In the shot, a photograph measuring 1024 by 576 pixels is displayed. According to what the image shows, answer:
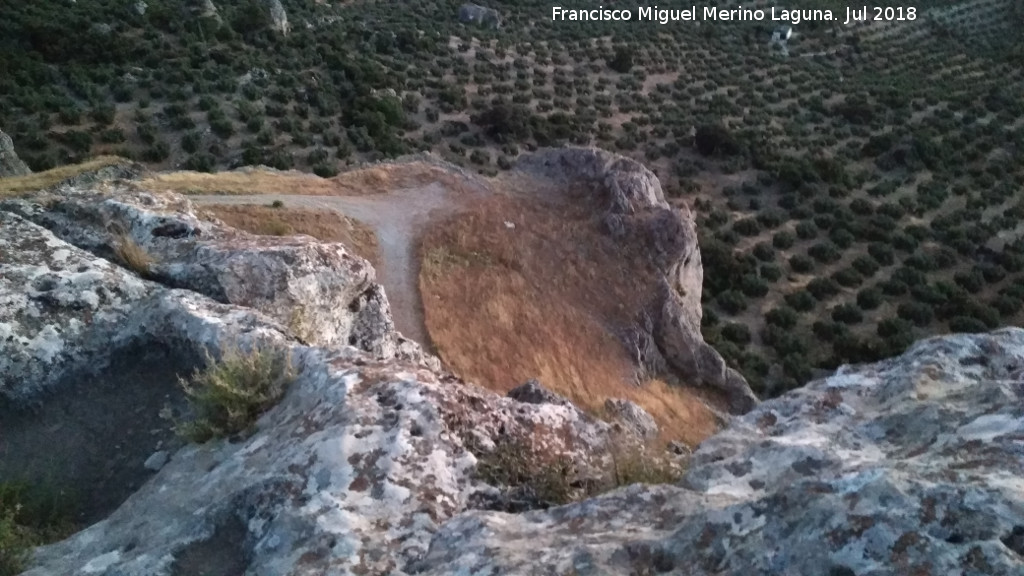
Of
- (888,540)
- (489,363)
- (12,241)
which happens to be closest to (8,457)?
(12,241)

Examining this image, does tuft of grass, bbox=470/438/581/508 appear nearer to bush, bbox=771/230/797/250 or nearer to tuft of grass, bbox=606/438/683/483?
tuft of grass, bbox=606/438/683/483

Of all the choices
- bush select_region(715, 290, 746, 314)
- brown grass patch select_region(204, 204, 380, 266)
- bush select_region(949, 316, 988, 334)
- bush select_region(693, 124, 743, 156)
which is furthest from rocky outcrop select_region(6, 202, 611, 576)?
bush select_region(693, 124, 743, 156)

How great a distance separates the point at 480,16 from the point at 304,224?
4615cm

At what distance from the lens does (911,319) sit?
96.2 ft

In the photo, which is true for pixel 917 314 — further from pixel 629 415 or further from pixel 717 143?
pixel 629 415

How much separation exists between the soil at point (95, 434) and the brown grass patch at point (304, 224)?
33.9 feet

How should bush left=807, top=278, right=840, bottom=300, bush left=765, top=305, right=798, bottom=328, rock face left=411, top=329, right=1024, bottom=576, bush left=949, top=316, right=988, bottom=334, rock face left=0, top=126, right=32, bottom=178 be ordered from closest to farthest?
rock face left=411, top=329, right=1024, bottom=576 → rock face left=0, top=126, right=32, bottom=178 → bush left=949, top=316, right=988, bottom=334 → bush left=765, top=305, right=798, bottom=328 → bush left=807, top=278, right=840, bottom=300

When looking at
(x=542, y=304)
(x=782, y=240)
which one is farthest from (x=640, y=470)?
(x=782, y=240)

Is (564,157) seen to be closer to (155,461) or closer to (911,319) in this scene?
(911,319)

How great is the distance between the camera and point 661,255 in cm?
2211

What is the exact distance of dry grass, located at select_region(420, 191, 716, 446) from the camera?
17.2 metres

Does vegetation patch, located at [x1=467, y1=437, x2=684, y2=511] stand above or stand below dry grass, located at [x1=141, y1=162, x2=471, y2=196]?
below

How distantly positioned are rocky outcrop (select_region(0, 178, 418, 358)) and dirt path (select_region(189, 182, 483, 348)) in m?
5.07

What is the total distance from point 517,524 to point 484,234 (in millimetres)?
16470
